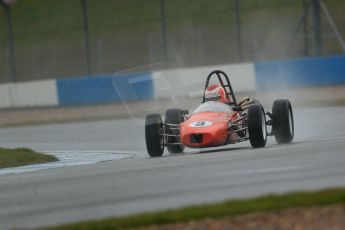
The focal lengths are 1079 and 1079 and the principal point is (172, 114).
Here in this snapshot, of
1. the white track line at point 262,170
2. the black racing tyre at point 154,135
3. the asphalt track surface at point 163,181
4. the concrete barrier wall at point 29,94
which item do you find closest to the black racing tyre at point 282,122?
the asphalt track surface at point 163,181

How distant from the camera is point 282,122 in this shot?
58.4ft

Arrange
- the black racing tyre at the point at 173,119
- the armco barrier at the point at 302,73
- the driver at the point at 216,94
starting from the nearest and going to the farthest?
the driver at the point at 216,94, the black racing tyre at the point at 173,119, the armco barrier at the point at 302,73

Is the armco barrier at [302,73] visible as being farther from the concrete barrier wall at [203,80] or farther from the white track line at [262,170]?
the white track line at [262,170]

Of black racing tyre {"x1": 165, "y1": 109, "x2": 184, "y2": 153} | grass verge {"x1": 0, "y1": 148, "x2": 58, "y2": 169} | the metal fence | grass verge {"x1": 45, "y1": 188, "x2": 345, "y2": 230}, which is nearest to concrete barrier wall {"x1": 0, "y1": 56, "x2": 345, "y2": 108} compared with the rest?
the metal fence

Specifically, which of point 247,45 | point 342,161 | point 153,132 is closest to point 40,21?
point 247,45

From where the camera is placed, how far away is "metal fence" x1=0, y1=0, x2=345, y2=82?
126 ft

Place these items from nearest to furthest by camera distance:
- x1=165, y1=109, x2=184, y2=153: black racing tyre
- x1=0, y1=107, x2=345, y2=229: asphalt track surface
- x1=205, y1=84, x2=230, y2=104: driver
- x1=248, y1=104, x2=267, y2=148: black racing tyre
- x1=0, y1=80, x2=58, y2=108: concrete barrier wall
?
x1=0, y1=107, x2=345, y2=229: asphalt track surface, x1=248, y1=104, x2=267, y2=148: black racing tyre, x1=205, y1=84, x2=230, y2=104: driver, x1=165, y1=109, x2=184, y2=153: black racing tyre, x1=0, y1=80, x2=58, y2=108: concrete barrier wall

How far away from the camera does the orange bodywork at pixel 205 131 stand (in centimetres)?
1702

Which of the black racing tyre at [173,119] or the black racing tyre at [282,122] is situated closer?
the black racing tyre at [282,122]

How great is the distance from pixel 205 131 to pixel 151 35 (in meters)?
21.7

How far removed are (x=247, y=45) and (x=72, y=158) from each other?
21.7 metres

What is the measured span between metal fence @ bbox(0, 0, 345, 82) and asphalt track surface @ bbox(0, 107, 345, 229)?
18.8 metres

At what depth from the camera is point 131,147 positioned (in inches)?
845

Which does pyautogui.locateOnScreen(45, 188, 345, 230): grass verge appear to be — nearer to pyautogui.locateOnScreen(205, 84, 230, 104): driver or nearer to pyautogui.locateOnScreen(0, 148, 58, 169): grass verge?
pyautogui.locateOnScreen(205, 84, 230, 104): driver
